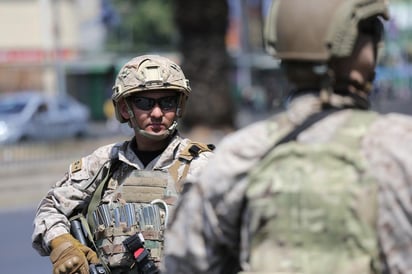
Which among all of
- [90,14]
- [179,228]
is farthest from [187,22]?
[90,14]

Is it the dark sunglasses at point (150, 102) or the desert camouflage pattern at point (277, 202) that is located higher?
the desert camouflage pattern at point (277, 202)

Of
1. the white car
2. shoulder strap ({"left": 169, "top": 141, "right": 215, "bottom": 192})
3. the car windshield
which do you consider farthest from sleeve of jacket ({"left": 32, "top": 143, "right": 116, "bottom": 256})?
the car windshield

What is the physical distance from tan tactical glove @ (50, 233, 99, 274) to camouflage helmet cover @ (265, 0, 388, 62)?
1.76 meters

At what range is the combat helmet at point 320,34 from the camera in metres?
2.41

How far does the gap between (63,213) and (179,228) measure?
172 cm

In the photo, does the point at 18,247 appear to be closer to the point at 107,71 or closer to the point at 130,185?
the point at 130,185

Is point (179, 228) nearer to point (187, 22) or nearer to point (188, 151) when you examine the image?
point (188, 151)

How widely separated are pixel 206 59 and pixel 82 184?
1413cm

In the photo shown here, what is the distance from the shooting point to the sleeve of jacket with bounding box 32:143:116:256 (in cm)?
417

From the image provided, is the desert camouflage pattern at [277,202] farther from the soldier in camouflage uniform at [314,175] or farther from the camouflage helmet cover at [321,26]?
the camouflage helmet cover at [321,26]

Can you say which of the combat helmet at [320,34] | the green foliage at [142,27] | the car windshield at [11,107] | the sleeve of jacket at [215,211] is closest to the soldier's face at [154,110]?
the sleeve of jacket at [215,211]

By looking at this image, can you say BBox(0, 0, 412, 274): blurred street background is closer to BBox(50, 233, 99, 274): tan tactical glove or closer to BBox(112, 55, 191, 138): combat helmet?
BBox(112, 55, 191, 138): combat helmet

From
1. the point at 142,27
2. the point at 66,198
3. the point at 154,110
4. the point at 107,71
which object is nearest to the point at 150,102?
the point at 154,110

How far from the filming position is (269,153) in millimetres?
2457
